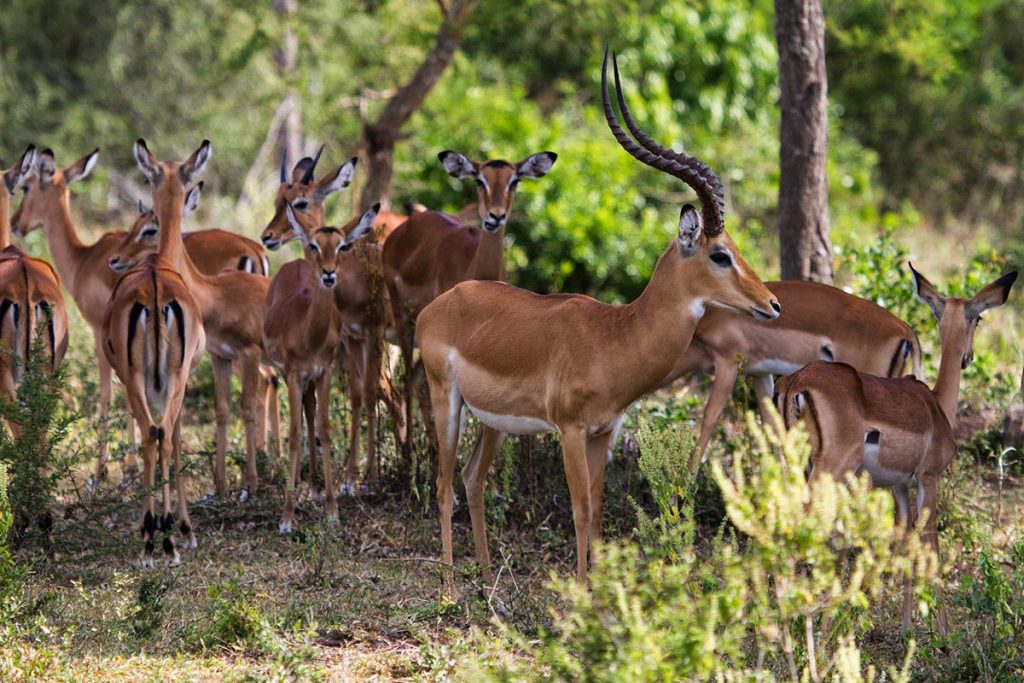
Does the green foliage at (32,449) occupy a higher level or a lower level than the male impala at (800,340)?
lower

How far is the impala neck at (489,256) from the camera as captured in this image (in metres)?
6.85

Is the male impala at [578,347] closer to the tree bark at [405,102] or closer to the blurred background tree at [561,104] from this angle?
the tree bark at [405,102]

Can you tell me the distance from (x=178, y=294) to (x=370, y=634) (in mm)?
2042

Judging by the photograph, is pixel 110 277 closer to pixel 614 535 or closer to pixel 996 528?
pixel 614 535

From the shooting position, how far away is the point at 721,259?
493cm

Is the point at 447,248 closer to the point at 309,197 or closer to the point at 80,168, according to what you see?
the point at 309,197

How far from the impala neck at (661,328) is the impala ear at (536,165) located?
2.29m

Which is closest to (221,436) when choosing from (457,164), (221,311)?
(221,311)

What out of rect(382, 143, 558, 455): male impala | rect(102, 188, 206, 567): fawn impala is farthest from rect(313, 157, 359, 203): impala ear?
rect(102, 188, 206, 567): fawn impala

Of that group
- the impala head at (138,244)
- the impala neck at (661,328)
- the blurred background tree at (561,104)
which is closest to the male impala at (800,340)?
the impala neck at (661,328)

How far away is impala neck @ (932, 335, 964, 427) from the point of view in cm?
571

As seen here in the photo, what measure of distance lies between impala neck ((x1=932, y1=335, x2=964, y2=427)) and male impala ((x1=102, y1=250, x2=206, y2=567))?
3301 millimetres

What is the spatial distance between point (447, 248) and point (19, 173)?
2.78 meters

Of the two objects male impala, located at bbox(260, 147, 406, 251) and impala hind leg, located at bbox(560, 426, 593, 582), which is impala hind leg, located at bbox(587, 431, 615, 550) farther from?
male impala, located at bbox(260, 147, 406, 251)
